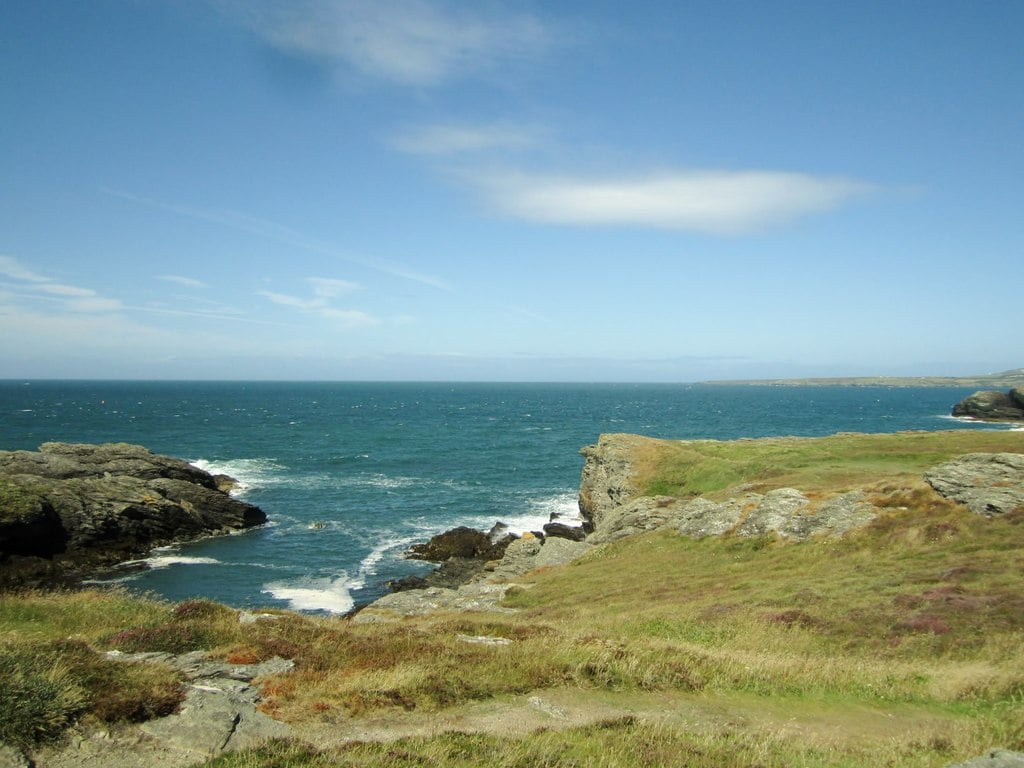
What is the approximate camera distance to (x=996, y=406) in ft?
525

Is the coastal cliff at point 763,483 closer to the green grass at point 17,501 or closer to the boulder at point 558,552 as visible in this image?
the boulder at point 558,552

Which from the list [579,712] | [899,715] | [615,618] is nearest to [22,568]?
[615,618]

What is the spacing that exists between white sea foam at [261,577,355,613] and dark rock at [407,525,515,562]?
743 cm

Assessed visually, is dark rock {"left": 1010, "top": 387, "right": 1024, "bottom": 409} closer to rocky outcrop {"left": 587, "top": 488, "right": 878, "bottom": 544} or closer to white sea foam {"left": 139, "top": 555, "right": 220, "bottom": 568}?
rocky outcrop {"left": 587, "top": 488, "right": 878, "bottom": 544}

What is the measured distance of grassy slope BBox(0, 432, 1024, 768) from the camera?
1138cm

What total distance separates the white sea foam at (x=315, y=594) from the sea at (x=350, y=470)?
0.42ft

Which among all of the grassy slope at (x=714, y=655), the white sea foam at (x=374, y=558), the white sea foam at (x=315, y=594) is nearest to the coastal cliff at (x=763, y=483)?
the grassy slope at (x=714, y=655)

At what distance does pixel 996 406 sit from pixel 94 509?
185699 millimetres

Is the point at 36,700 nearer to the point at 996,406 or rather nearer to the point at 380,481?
the point at 380,481

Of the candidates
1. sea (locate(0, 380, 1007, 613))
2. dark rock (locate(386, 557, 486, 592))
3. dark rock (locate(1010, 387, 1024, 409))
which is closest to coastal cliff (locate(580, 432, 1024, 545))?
dark rock (locate(386, 557, 486, 592))

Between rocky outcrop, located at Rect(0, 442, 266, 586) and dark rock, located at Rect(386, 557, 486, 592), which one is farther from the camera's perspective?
rocky outcrop, located at Rect(0, 442, 266, 586)

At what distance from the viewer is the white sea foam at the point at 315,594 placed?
131 ft

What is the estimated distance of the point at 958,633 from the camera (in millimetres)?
18828

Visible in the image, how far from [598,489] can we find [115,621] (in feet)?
143
